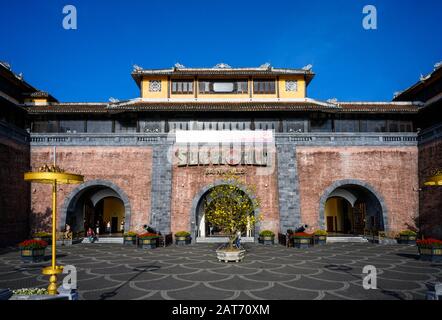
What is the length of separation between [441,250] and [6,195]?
2635 cm

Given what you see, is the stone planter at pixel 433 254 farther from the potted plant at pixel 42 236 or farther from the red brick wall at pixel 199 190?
the potted plant at pixel 42 236

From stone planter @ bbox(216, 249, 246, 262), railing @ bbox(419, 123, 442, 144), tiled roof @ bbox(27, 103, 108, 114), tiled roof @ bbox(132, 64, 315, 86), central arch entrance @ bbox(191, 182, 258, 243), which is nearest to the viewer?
stone planter @ bbox(216, 249, 246, 262)

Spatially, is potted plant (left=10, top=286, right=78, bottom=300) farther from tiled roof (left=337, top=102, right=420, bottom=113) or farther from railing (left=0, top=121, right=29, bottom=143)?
tiled roof (left=337, top=102, right=420, bottom=113)

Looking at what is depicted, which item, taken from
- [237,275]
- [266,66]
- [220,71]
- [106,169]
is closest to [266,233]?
[237,275]

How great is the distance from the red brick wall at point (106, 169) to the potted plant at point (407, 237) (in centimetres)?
1922

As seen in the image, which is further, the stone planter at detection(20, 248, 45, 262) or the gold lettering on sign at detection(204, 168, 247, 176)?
the gold lettering on sign at detection(204, 168, 247, 176)

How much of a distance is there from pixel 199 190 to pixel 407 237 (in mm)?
15852

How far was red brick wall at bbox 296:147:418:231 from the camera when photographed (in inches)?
919

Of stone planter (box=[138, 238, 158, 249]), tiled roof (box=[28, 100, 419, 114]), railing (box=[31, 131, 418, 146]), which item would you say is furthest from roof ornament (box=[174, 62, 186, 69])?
stone planter (box=[138, 238, 158, 249])

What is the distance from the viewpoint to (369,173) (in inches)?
937

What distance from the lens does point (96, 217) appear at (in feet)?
98.4

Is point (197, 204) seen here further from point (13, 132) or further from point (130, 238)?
point (13, 132)

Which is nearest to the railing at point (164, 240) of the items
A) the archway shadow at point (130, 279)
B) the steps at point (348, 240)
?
the archway shadow at point (130, 279)

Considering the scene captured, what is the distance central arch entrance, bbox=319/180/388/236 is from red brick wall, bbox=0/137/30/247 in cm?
2256
